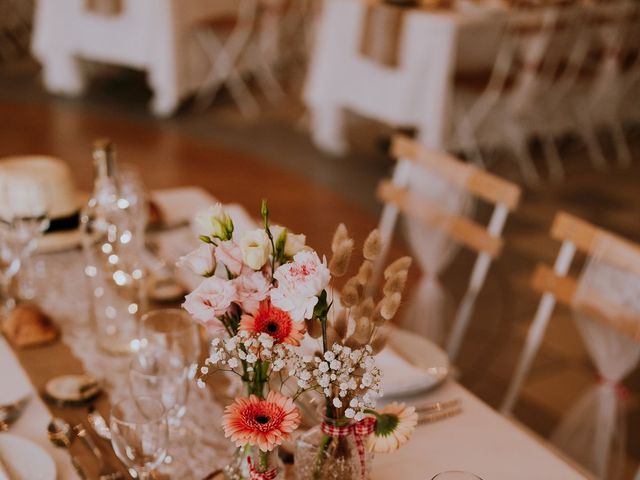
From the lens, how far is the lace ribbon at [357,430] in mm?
1105

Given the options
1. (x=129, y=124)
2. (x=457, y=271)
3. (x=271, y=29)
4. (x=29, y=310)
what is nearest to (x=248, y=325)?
(x=29, y=310)

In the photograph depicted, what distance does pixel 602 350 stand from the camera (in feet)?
6.36

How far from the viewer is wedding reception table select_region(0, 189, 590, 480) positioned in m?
1.36

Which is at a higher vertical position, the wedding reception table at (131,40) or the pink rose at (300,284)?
the pink rose at (300,284)

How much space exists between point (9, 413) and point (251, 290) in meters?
0.61

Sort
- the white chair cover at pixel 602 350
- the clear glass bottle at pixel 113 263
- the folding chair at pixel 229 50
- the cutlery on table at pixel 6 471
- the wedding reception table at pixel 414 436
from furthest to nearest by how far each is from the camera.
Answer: the folding chair at pixel 229 50 < the white chair cover at pixel 602 350 < the clear glass bottle at pixel 113 263 < the wedding reception table at pixel 414 436 < the cutlery on table at pixel 6 471

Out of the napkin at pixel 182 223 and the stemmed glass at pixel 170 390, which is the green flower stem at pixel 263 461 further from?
the napkin at pixel 182 223

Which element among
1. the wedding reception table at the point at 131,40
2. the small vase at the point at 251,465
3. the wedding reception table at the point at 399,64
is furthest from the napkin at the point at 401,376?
the wedding reception table at the point at 131,40

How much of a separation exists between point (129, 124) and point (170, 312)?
454 cm

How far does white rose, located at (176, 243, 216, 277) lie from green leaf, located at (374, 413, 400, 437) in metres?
0.30

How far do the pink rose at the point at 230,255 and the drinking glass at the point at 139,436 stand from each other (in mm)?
282

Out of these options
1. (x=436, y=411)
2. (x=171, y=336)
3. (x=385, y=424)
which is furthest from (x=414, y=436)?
(x=171, y=336)

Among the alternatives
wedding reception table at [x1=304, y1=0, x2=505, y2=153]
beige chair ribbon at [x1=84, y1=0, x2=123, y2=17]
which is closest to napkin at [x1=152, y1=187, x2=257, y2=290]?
wedding reception table at [x1=304, y1=0, x2=505, y2=153]

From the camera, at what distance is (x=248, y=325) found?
1.03 metres
